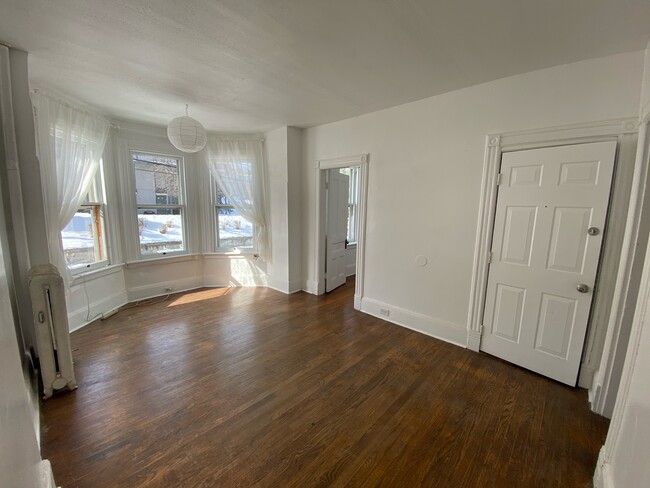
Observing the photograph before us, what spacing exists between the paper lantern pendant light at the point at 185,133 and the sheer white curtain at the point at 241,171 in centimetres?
171

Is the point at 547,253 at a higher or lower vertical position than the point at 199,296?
higher

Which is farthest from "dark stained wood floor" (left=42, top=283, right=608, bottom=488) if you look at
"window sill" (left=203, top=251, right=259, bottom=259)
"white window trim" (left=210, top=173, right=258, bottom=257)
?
"white window trim" (left=210, top=173, right=258, bottom=257)

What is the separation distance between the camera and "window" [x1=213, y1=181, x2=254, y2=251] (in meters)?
4.79

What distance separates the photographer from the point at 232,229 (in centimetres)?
493

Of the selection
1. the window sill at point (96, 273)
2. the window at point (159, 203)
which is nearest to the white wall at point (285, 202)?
the window at point (159, 203)

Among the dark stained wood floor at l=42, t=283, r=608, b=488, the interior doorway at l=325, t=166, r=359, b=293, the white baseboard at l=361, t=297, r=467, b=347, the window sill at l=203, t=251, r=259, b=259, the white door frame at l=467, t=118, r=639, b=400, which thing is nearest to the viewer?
the dark stained wood floor at l=42, t=283, r=608, b=488

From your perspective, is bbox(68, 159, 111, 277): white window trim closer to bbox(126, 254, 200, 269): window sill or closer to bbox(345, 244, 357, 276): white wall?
bbox(126, 254, 200, 269): window sill

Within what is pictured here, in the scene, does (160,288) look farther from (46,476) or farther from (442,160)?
(442,160)

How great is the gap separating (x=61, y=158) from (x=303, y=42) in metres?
2.89

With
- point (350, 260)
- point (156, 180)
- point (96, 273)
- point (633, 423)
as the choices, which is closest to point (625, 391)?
point (633, 423)

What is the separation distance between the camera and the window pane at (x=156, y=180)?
159 inches

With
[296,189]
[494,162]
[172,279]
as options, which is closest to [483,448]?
[494,162]

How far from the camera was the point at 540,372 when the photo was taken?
241cm

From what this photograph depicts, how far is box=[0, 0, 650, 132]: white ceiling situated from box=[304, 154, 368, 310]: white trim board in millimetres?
933
